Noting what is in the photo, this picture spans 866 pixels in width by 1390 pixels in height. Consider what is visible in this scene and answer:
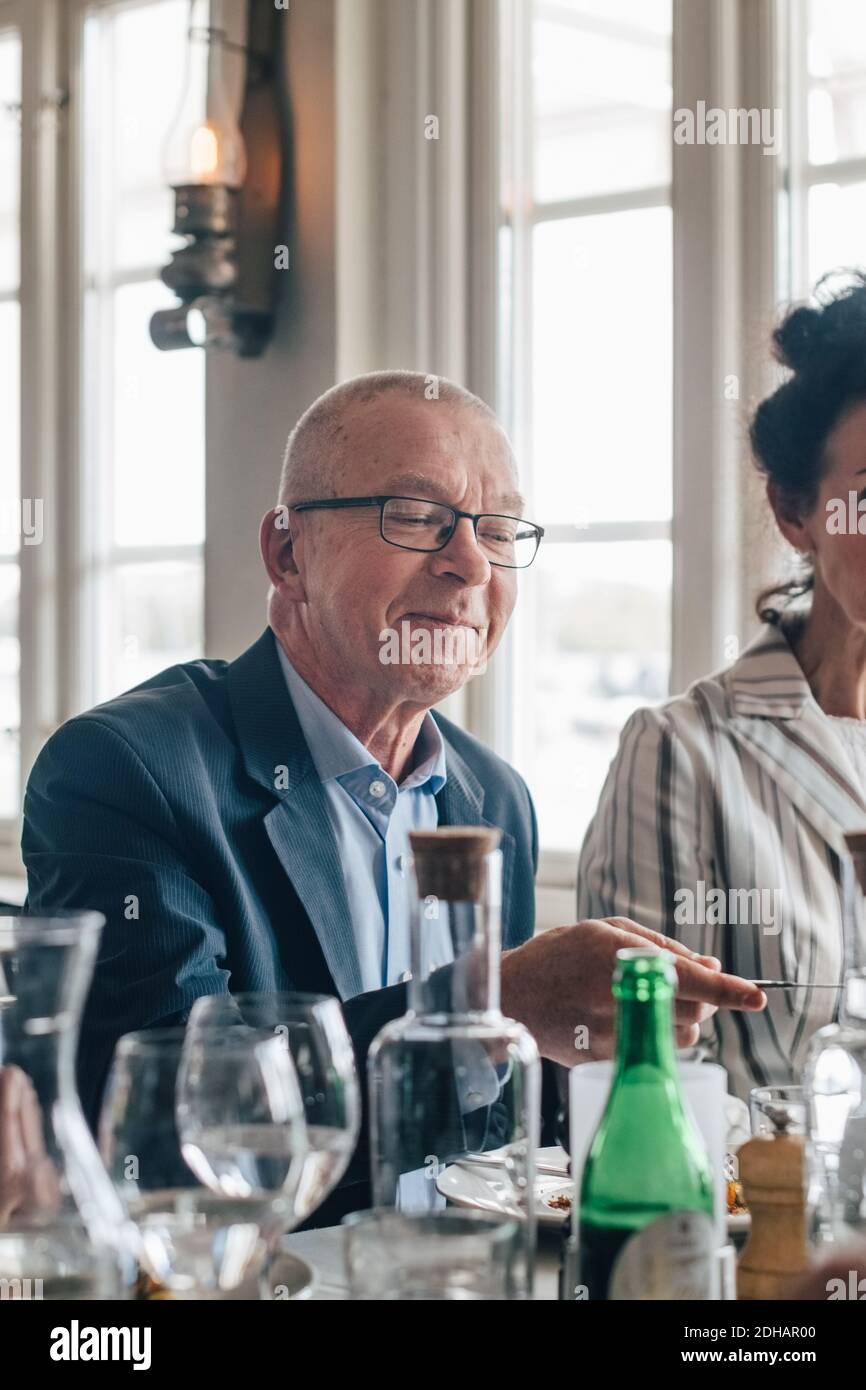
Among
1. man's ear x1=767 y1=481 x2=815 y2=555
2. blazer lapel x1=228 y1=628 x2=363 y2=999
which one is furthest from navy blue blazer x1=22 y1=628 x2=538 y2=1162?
man's ear x1=767 y1=481 x2=815 y2=555

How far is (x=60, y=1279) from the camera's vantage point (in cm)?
65

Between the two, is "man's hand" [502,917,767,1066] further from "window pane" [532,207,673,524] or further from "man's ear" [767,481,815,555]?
"window pane" [532,207,673,524]

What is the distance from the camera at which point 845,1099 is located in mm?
813

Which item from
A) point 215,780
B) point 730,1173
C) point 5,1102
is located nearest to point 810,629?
point 215,780

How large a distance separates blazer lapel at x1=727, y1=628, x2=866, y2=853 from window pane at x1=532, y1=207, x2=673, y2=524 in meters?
1.01

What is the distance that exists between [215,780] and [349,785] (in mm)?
217

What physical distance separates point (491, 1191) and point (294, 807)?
0.55m

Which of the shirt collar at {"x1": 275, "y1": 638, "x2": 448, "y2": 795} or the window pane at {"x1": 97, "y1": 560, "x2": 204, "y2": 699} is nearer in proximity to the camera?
the shirt collar at {"x1": 275, "y1": 638, "x2": 448, "y2": 795}

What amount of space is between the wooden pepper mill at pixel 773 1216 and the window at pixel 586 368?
2.14 m

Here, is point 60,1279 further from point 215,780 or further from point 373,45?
point 373,45

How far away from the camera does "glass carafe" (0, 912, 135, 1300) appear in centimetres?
65

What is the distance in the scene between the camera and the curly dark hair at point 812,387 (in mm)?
1991

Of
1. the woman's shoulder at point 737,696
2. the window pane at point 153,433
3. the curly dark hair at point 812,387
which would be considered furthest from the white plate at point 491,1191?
the window pane at point 153,433

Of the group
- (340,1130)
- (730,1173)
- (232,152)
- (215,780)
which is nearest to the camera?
(340,1130)
